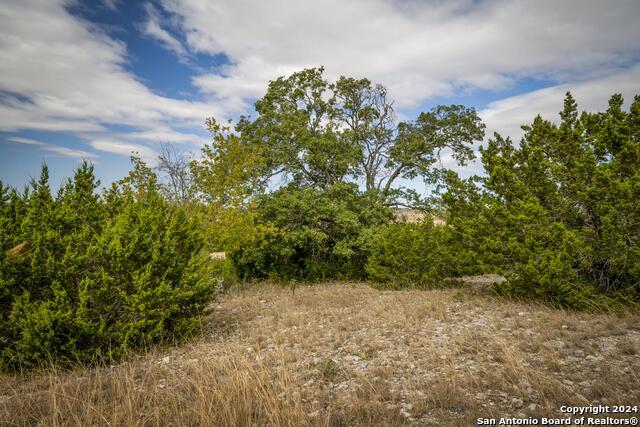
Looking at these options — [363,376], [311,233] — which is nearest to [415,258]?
[311,233]

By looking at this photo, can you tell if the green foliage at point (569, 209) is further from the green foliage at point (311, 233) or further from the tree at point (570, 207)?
the green foliage at point (311, 233)

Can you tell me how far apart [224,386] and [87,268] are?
3.63 meters

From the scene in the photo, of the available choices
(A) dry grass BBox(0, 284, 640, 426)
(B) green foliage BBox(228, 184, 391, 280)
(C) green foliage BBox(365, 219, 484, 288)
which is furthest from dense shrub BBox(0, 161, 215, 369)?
(C) green foliage BBox(365, 219, 484, 288)

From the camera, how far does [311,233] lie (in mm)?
13758

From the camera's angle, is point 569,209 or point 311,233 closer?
point 569,209

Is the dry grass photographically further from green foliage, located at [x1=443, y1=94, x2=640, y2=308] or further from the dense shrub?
green foliage, located at [x1=443, y1=94, x2=640, y2=308]

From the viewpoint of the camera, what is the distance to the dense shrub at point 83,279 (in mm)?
5172

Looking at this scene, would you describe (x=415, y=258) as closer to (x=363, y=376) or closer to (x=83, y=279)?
(x=363, y=376)

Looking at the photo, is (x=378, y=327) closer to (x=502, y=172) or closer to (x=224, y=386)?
(x=224, y=386)

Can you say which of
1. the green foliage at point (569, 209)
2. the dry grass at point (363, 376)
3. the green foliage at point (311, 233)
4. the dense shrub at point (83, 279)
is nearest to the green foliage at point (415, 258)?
the green foliage at point (311, 233)

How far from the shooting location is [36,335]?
505cm

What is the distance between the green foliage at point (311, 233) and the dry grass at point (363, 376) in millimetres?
6739

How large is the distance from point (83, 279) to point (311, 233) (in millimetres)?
9116

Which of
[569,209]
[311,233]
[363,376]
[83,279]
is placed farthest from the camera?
[311,233]
